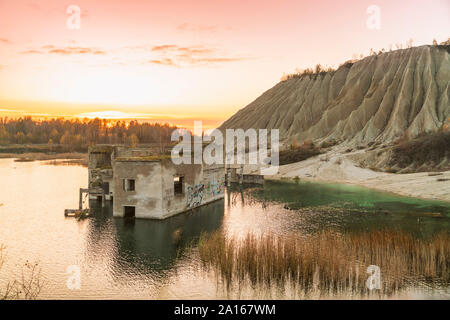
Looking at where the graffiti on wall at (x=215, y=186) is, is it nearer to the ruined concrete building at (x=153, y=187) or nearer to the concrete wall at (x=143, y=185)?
the ruined concrete building at (x=153, y=187)

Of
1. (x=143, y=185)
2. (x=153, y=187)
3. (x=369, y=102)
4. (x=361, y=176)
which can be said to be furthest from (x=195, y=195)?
(x=369, y=102)

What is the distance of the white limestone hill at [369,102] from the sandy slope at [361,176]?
13915mm

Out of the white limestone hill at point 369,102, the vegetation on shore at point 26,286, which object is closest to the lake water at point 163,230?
the vegetation on shore at point 26,286

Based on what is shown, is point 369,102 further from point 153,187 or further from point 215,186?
point 153,187

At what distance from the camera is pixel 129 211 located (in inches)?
1481

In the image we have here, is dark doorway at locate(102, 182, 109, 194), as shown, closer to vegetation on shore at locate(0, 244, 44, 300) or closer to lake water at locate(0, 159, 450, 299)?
lake water at locate(0, 159, 450, 299)

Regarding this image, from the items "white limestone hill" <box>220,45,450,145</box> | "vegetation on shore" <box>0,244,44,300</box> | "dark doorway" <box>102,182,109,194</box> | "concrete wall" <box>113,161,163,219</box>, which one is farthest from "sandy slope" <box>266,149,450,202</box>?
"vegetation on shore" <box>0,244,44,300</box>

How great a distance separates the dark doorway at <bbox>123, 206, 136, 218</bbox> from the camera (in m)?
37.1

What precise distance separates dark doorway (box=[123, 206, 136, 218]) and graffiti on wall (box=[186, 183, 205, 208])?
519 cm

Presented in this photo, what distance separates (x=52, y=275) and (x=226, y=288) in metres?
9.71

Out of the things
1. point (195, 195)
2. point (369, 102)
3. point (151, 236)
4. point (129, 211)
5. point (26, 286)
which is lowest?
point (26, 286)

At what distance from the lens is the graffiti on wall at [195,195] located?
40.7m

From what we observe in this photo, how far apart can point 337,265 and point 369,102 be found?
278 ft
